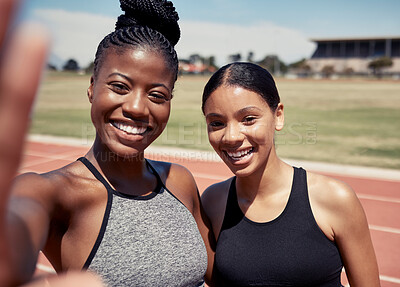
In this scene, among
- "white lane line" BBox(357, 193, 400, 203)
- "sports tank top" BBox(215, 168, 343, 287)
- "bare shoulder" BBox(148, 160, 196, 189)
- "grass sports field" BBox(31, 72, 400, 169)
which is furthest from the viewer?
"grass sports field" BBox(31, 72, 400, 169)

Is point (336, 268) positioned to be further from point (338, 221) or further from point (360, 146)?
point (360, 146)

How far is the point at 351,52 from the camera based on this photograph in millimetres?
75938

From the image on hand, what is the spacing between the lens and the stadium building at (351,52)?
72562 millimetres

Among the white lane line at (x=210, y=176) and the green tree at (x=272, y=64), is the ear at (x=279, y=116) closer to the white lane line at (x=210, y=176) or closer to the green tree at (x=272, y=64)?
the white lane line at (x=210, y=176)

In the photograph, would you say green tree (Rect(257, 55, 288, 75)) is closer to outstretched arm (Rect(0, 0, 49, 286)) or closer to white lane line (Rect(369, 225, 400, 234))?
white lane line (Rect(369, 225, 400, 234))

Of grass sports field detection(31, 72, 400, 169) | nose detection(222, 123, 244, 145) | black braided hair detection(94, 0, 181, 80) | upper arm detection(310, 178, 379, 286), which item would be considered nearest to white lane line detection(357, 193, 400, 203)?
grass sports field detection(31, 72, 400, 169)

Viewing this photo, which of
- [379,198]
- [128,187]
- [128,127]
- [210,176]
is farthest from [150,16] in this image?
[210,176]

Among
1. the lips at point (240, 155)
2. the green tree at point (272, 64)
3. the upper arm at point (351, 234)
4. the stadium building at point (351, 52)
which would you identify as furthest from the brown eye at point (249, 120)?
the green tree at point (272, 64)

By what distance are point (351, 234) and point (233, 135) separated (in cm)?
85

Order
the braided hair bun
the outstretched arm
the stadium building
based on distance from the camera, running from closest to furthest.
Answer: the outstretched arm, the braided hair bun, the stadium building

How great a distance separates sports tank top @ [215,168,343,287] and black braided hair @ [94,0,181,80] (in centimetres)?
101

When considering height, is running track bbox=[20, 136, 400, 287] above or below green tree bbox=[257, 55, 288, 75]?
below

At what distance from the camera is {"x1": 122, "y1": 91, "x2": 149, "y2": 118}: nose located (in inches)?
71.0

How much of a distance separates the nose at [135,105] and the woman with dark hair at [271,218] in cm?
54
